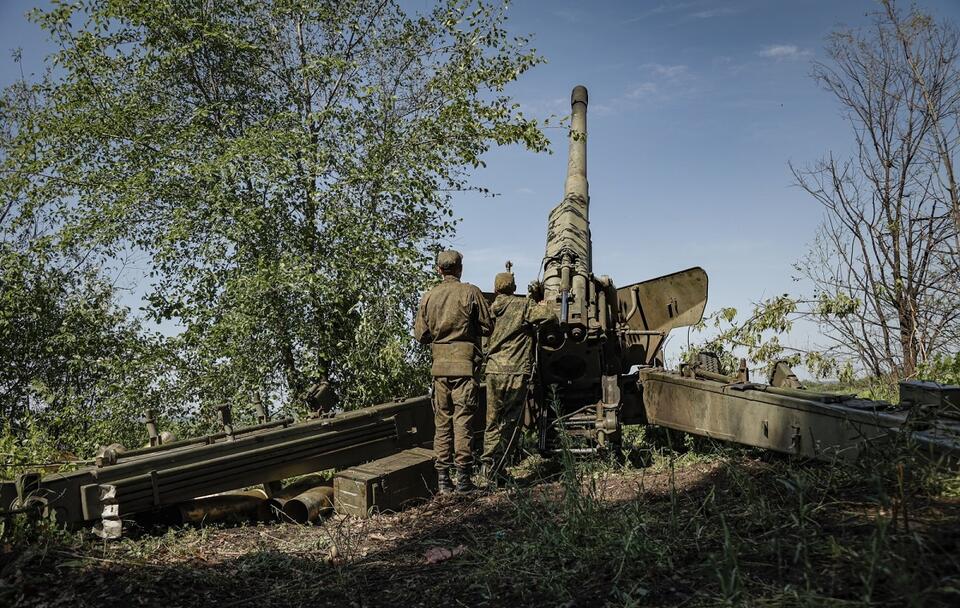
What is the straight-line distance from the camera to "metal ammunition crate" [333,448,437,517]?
6.23m

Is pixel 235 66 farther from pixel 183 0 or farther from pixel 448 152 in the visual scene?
pixel 448 152

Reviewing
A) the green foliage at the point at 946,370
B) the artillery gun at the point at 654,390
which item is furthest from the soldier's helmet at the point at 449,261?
the green foliage at the point at 946,370

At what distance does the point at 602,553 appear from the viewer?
151 inches

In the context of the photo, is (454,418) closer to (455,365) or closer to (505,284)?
(455,365)

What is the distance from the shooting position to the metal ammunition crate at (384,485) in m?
6.23

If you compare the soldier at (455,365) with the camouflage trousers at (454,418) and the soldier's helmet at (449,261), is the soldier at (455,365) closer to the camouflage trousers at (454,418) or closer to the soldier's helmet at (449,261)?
the camouflage trousers at (454,418)

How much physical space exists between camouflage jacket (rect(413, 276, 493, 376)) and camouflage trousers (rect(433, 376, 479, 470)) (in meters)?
0.10

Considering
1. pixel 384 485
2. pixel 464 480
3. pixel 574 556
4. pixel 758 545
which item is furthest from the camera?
pixel 464 480

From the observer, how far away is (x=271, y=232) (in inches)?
423

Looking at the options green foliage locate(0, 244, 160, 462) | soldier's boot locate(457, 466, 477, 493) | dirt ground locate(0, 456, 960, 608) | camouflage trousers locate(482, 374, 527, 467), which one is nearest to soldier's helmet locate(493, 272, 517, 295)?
camouflage trousers locate(482, 374, 527, 467)

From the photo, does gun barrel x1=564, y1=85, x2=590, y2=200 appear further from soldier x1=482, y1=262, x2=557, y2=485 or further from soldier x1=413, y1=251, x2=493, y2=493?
soldier x1=413, y1=251, x2=493, y2=493

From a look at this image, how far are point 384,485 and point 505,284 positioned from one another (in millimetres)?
2297

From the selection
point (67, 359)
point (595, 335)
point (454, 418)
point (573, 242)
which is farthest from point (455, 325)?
point (67, 359)

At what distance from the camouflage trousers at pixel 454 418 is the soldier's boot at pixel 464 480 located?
0.13ft
